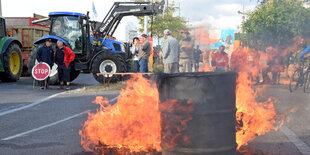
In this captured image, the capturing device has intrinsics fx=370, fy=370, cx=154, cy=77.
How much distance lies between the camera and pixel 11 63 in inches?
643

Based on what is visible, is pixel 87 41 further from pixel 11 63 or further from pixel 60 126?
pixel 60 126

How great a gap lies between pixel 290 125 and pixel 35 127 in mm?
4663

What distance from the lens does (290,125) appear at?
22.4 ft

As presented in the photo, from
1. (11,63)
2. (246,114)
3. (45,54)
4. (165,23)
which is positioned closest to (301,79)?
(246,114)

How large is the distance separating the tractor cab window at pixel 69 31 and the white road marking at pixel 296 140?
34.4ft

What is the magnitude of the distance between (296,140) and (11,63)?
1378cm

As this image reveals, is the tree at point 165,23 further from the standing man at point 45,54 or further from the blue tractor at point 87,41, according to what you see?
the standing man at point 45,54

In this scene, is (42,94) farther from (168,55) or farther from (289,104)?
(289,104)

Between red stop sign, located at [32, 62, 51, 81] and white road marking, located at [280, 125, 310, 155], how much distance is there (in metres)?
9.03

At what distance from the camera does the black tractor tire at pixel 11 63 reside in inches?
600

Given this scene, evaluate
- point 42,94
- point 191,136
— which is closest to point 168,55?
point 42,94

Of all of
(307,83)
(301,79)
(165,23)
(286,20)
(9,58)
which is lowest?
(307,83)

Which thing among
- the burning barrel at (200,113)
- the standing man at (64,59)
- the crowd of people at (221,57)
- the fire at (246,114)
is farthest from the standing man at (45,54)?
the burning barrel at (200,113)

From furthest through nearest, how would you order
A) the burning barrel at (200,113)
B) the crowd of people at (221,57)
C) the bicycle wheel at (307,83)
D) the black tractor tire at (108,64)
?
1. the black tractor tire at (108,64)
2. the bicycle wheel at (307,83)
3. the crowd of people at (221,57)
4. the burning barrel at (200,113)
